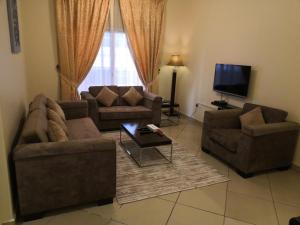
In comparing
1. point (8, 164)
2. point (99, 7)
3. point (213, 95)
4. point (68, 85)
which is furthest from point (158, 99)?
point (8, 164)

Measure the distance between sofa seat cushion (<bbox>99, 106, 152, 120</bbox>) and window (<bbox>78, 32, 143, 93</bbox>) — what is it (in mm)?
826

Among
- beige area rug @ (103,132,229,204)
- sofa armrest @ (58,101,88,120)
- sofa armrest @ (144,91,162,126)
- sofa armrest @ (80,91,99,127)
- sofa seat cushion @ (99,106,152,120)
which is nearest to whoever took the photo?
beige area rug @ (103,132,229,204)

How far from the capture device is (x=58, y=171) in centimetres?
218

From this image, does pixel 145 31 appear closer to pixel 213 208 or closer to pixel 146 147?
pixel 146 147

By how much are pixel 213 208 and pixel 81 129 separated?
2001mm

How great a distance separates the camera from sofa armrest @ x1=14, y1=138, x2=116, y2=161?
6.71ft

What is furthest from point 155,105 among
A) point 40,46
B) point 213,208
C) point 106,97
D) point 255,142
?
point 213,208

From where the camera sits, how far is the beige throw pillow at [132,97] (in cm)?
512

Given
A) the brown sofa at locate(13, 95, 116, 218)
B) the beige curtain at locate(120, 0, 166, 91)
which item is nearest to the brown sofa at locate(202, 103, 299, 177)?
the brown sofa at locate(13, 95, 116, 218)

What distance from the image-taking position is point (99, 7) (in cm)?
487

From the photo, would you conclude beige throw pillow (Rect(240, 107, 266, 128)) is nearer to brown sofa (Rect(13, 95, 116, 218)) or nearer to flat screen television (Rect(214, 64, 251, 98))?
flat screen television (Rect(214, 64, 251, 98))

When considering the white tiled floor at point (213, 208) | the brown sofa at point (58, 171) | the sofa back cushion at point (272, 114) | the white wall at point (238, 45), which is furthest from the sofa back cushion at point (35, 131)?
the white wall at point (238, 45)

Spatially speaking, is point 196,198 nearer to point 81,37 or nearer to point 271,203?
point 271,203

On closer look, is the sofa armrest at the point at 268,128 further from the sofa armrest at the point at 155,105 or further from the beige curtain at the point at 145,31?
the beige curtain at the point at 145,31
